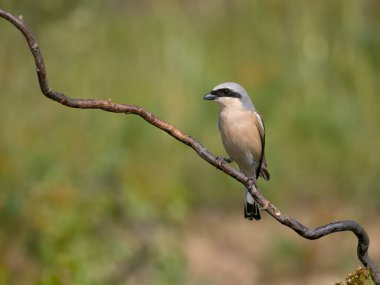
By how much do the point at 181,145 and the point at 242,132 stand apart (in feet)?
13.6

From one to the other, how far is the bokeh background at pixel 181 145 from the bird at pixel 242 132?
56.0 inches

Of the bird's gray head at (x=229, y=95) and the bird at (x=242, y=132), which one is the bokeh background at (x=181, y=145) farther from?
the bird's gray head at (x=229, y=95)

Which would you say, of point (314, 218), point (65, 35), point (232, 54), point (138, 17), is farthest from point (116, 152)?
point (138, 17)

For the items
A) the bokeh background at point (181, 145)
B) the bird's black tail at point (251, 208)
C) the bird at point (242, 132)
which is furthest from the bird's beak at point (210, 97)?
the bokeh background at point (181, 145)

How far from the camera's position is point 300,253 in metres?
6.87

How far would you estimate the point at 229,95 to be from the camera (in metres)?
3.90

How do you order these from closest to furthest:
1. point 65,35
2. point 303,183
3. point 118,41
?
point 65,35, point 303,183, point 118,41

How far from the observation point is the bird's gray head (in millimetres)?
3861

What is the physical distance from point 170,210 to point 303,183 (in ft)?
8.61

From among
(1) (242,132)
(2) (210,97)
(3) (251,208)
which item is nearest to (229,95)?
(2) (210,97)

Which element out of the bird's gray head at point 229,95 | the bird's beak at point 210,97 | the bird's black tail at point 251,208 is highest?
the bird's gray head at point 229,95

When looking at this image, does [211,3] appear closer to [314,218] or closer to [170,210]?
[314,218]

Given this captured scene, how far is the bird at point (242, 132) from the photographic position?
13.0 ft

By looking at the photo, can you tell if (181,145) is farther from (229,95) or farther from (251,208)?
(229,95)
